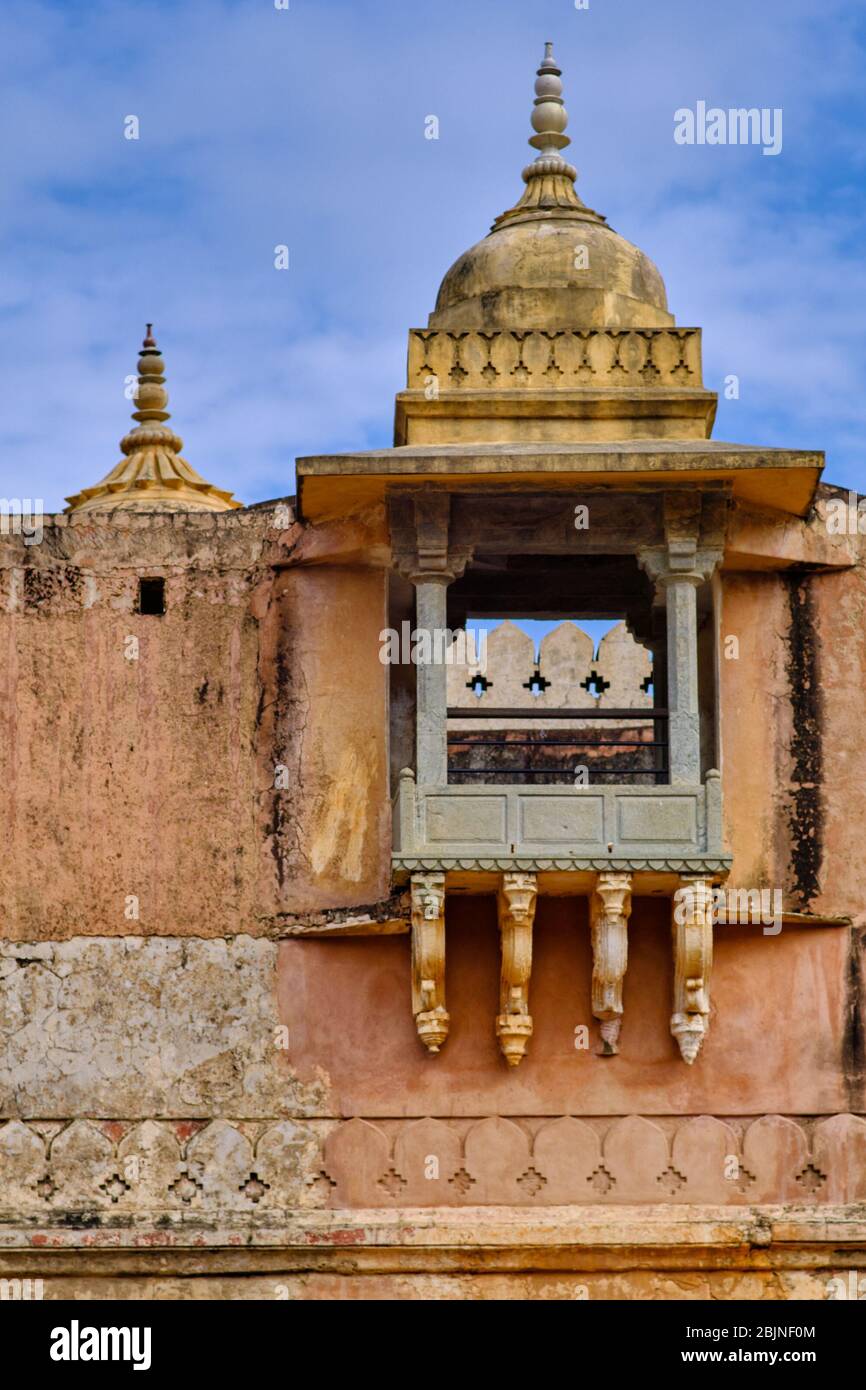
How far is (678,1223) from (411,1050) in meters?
1.50

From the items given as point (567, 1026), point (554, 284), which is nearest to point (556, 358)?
point (554, 284)

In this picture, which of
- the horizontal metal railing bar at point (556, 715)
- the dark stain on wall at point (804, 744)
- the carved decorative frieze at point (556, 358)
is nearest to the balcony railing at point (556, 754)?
the horizontal metal railing bar at point (556, 715)

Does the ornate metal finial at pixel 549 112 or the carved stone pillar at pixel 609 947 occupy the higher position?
the ornate metal finial at pixel 549 112

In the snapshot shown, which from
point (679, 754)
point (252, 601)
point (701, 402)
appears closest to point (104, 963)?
point (252, 601)

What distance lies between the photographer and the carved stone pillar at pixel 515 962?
1478 centimetres

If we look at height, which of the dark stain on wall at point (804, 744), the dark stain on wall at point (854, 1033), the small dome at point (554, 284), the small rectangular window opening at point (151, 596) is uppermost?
the small dome at point (554, 284)

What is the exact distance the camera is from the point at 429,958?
14.9 m

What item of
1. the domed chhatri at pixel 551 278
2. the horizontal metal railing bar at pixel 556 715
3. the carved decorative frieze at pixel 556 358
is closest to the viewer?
the horizontal metal railing bar at pixel 556 715

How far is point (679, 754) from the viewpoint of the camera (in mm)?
14961

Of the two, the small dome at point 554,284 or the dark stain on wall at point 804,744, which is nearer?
the dark stain on wall at point 804,744

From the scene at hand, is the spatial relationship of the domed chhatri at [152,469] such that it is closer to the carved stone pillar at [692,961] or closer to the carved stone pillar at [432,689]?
the carved stone pillar at [432,689]

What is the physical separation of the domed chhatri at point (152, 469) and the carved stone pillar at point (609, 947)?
18.3ft

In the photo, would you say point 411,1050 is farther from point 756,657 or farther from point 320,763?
point 756,657

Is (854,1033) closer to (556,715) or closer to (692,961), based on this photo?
(692,961)
